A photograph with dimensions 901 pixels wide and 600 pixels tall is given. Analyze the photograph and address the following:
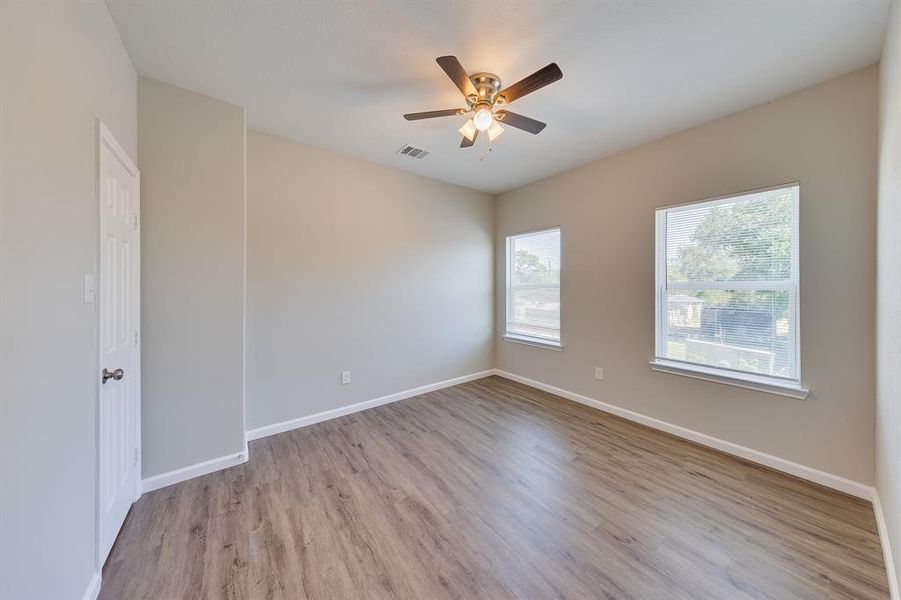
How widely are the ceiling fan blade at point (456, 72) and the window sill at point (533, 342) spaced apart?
2.89 meters

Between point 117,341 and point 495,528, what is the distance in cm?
230

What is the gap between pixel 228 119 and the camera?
238 cm

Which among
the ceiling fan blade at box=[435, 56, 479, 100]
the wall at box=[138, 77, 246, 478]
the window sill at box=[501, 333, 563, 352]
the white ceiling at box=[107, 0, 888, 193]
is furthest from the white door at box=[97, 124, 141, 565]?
the window sill at box=[501, 333, 563, 352]

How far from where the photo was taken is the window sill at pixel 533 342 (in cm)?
390

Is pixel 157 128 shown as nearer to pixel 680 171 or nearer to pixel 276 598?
pixel 276 598

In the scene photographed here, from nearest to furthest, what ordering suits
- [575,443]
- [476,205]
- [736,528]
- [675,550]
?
[675,550] → [736,528] → [575,443] → [476,205]

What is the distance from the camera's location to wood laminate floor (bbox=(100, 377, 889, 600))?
146cm

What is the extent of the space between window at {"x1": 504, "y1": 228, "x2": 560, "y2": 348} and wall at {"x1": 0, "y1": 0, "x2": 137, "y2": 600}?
3817 mm

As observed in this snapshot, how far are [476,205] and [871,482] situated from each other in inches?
165

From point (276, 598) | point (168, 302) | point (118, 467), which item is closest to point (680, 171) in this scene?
point (276, 598)

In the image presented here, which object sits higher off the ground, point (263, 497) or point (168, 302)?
point (168, 302)

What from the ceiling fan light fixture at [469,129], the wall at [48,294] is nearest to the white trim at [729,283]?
the ceiling fan light fixture at [469,129]

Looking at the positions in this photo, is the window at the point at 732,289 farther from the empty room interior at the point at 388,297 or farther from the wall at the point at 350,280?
the wall at the point at 350,280

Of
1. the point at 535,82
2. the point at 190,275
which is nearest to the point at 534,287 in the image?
the point at 535,82
